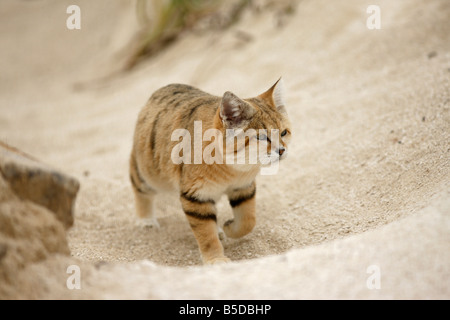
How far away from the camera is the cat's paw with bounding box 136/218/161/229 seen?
402cm

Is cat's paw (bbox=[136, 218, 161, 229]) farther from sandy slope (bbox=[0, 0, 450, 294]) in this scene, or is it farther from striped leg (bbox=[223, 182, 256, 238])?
striped leg (bbox=[223, 182, 256, 238])

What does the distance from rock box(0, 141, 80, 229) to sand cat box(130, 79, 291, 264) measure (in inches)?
33.1

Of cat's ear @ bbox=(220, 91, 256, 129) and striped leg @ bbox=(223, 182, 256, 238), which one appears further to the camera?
striped leg @ bbox=(223, 182, 256, 238)

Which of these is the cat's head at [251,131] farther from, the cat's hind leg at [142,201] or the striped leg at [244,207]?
the cat's hind leg at [142,201]

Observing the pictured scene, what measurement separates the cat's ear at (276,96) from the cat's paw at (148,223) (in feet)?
4.95

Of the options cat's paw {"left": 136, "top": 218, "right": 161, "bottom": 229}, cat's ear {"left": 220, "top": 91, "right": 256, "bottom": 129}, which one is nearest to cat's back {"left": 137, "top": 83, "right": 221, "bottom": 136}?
cat's ear {"left": 220, "top": 91, "right": 256, "bottom": 129}

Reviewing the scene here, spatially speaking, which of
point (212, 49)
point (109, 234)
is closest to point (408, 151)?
point (109, 234)

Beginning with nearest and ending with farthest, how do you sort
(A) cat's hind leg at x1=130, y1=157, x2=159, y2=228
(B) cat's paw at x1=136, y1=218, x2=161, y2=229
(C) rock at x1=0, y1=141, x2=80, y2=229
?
(C) rock at x1=0, y1=141, x2=80, y2=229
(A) cat's hind leg at x1=130, y1=157, x2=159, y2=228
(B) cat's paw at x1=136, y1=218, x2=161, y2=229

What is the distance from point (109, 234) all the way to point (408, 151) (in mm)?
2478

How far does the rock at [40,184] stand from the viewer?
7.77 feet

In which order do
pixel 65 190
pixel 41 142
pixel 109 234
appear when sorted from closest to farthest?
pixel 65 190
pixel 109 234
pixel 41 142

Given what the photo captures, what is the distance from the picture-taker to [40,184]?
2430 mm

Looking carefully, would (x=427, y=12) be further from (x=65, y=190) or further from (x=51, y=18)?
(x=51, y=18)

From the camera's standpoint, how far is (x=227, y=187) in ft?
Answer: 10.5
